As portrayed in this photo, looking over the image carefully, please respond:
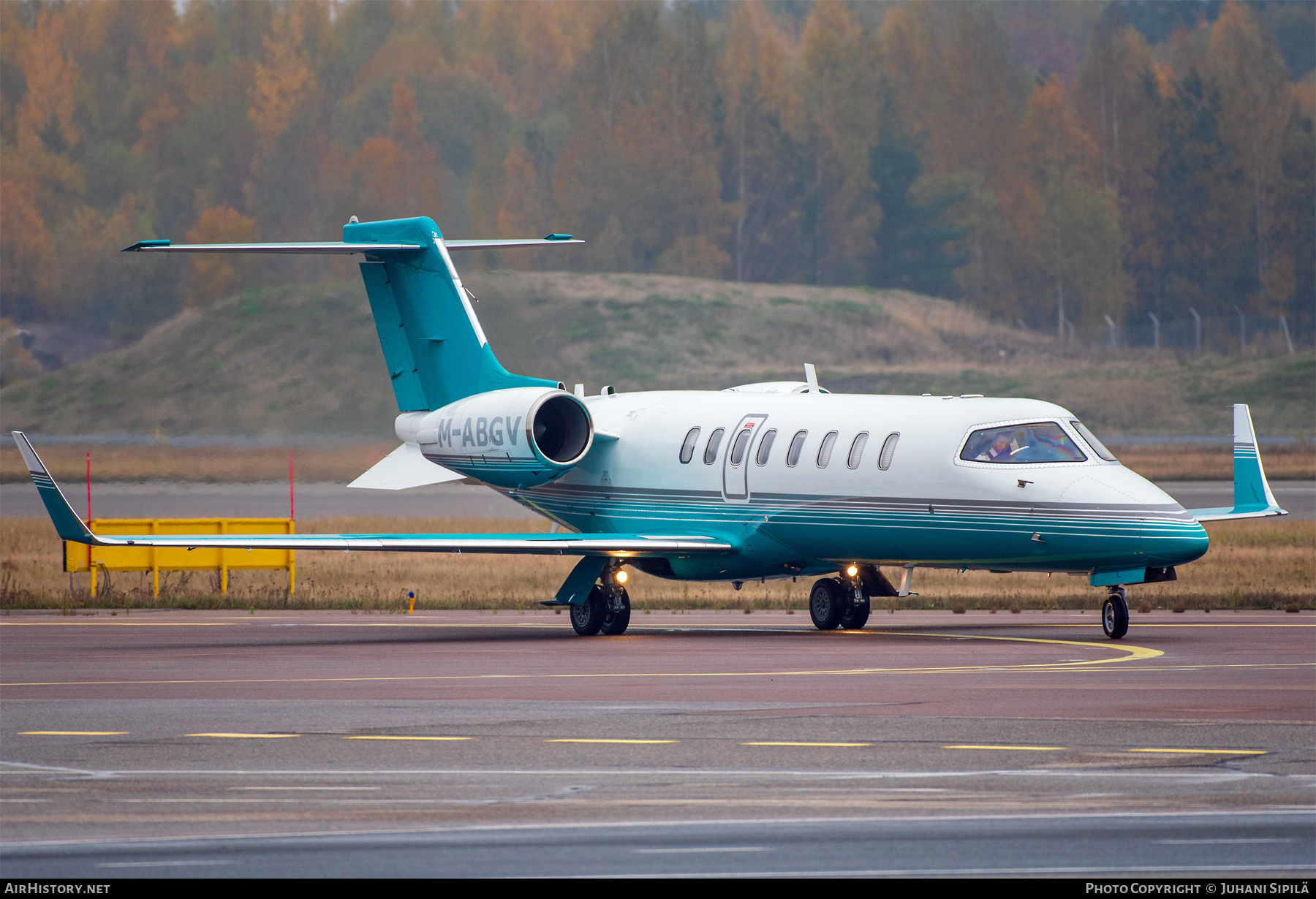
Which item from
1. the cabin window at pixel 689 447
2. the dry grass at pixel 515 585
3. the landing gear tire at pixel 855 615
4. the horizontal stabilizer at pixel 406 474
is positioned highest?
the cabin window at pixel 689 447

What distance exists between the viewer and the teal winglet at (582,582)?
2453cm

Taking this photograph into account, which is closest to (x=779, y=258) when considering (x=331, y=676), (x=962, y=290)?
(x=962, y=290)

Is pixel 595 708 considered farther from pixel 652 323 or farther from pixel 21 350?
pixel 652 323

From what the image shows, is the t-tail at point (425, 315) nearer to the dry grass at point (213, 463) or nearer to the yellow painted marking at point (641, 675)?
the yellow painted marking at point (641, 675)

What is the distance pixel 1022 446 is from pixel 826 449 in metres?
2.71

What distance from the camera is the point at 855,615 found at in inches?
976

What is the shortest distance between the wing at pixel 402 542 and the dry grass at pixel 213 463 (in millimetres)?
20810

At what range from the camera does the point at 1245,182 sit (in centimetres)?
11238

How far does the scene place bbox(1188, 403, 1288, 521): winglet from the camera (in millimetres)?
23562

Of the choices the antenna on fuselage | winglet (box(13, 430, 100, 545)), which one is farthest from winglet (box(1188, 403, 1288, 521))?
winglet (box(13, 430, 100, 545))

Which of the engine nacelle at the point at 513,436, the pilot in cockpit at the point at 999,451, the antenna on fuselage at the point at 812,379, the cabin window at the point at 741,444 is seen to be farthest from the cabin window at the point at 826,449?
the engine nacelle at the point at 513,436

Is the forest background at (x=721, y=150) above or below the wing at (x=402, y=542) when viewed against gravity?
above

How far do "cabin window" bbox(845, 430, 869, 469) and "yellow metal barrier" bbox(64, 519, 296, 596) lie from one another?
9820 millimetres

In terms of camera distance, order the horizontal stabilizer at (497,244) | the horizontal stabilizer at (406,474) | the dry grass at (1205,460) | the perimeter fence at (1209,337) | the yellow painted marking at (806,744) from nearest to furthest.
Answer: the yellow painted marking at (806,744) < the horizontal stabilizer at (406,474) < the horizontal stabilizer at (497,244) < the dry grass at (1205,460) < the perimeter fence at (1209,337)
